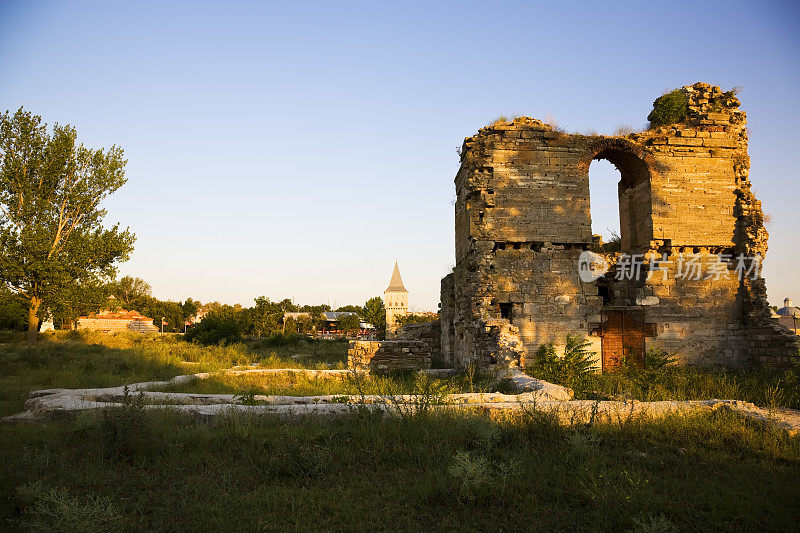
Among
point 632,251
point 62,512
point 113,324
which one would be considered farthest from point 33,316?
point 632,251

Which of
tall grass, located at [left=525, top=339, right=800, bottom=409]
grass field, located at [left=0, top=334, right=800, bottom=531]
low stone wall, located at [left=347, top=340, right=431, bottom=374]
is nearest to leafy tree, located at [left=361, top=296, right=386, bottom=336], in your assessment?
low stone wall, located at [left=347, top=340, right=431, bottom=374]

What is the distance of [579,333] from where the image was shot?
11.8 metres

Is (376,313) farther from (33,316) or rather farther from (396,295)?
(33,316)

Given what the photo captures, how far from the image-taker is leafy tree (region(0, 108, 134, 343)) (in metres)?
18.1

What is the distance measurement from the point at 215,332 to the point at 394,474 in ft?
61.2

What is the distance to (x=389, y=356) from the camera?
12.6 metres

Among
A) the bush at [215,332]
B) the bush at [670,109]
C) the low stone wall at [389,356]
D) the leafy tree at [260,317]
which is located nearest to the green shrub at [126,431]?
the low stone wall at [389,356]

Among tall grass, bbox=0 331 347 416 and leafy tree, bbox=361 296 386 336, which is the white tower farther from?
tall grass, bbox=0 331 347 416

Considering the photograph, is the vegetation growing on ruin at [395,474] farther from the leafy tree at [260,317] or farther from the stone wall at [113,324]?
the leafy tree at [260,317]

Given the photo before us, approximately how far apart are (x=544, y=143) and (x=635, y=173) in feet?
9.69

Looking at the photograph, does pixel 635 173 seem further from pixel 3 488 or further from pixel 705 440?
pixel 3 488

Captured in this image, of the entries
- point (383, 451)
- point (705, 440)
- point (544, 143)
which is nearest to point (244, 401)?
point (383, 451)

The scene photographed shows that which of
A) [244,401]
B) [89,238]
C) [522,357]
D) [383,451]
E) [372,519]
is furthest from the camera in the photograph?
[89,238]

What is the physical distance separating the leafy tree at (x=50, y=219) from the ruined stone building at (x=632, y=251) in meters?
16.8
